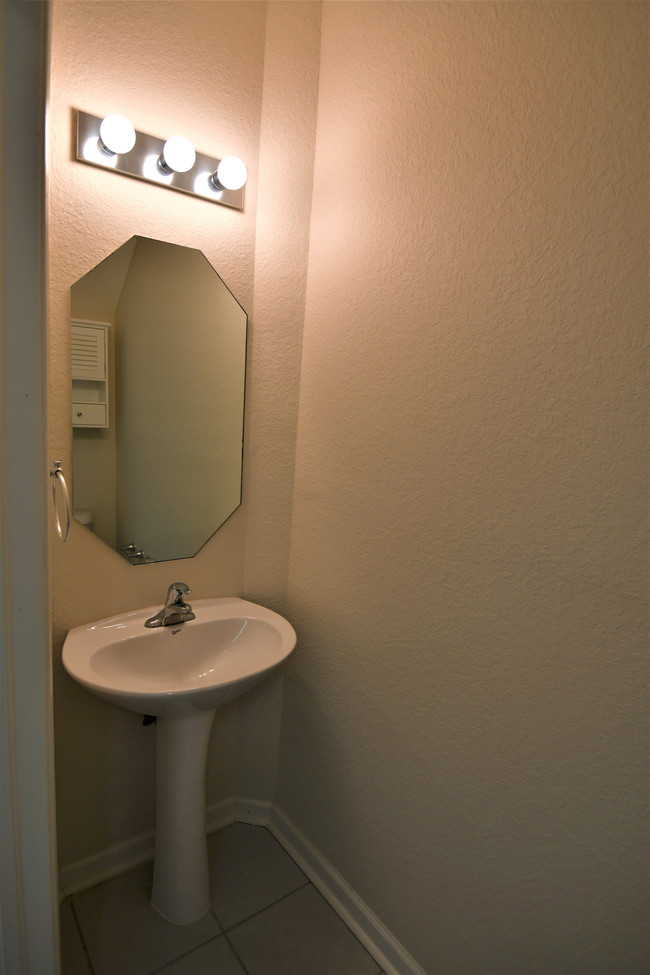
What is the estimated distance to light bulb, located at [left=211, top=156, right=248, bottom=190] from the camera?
1.36m

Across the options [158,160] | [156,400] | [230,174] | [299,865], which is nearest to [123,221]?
[158,160]

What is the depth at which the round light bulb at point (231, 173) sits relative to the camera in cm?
136

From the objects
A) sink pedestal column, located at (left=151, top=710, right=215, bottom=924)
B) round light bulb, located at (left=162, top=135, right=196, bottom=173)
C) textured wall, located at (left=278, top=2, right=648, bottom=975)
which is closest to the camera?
textured wall, located at (left=278, top=2, right=648, bottom=975)

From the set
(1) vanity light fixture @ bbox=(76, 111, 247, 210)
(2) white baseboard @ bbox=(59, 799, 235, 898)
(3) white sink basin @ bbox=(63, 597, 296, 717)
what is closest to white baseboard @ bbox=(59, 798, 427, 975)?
(2) white baseboard @ bbox=(59, 799, 235, 898)

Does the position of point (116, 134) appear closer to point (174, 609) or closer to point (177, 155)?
point (177, 155)

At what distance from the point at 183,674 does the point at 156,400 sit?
0.78 m

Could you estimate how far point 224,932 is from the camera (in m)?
1.40

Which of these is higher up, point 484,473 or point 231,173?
point 231,173

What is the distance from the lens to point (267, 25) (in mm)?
1439

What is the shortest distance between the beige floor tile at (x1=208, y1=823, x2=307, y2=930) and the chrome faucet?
0.85 m

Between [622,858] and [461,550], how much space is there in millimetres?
594

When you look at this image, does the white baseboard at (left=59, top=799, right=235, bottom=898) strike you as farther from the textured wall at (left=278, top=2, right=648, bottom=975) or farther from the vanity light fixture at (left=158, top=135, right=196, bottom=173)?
the vanity light fixture at (left=158, top=135, right=196, bottom=173)

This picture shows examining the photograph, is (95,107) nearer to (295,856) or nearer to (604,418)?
(604,418)

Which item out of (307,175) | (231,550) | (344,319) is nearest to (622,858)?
(231,550)
